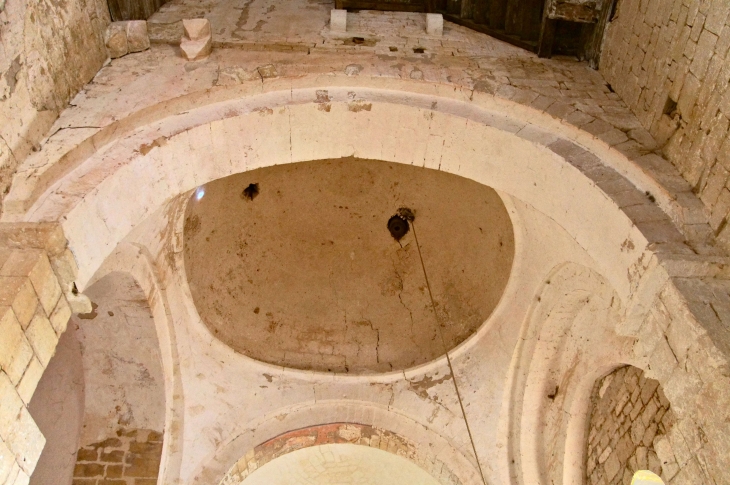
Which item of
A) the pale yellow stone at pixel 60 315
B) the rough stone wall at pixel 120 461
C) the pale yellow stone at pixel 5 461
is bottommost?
the rough stone wall at pixel 120 461

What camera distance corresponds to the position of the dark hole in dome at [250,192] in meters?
6.40

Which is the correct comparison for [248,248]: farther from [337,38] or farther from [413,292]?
[337,38]

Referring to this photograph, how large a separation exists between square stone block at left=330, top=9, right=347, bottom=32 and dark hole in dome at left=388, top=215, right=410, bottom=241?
239 centimetres

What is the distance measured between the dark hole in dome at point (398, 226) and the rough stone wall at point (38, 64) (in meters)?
3.39

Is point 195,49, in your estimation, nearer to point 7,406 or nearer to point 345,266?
point 7,406

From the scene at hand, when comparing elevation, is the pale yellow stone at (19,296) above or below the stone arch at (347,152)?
below

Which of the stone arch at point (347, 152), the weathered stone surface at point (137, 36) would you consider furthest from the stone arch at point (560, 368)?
the weathered stone surface at point (137, 36)

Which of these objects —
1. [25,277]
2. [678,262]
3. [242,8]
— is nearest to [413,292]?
[242,8]

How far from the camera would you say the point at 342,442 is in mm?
6332

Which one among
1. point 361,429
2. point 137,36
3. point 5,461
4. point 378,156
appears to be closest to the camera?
point 5,461

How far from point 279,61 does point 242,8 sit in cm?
123

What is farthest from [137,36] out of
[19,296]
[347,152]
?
[19,296]

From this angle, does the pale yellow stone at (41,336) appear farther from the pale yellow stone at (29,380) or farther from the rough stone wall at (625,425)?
the rough stone wall at (625,425)

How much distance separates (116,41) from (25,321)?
238cm
